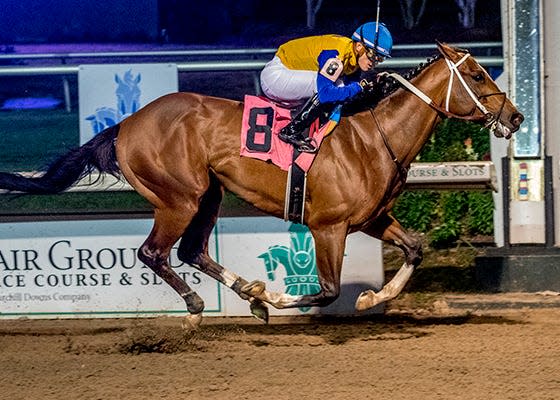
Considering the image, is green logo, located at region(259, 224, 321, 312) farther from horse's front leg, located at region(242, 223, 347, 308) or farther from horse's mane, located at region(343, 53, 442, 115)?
horse's mane, located at region(343, 53, 442, 115)

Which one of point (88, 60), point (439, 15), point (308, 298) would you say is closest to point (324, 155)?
point (308, 298)

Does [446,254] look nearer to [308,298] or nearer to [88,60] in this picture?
[308,298]

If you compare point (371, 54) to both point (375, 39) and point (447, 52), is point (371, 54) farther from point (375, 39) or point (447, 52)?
point (447, 52)

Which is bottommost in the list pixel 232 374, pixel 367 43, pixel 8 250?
pixel 232 374

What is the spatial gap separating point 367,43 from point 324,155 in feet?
2.32

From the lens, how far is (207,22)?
14164mm

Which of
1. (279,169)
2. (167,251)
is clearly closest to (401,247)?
(279,169)

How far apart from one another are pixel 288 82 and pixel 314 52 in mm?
251

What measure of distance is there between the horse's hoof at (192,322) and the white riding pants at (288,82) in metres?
1.50

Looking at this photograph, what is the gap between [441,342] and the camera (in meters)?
6.75

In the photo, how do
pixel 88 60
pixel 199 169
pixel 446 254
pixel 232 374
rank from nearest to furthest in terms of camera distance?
pixel 232 374
pixel 199 169
pixel 446 254
pixel 88 60

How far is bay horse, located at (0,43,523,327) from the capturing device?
659cm

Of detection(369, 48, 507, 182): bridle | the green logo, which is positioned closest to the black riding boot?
detection(369, 48, 507, 182): bridle

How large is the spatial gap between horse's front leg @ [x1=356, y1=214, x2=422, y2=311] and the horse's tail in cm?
172
